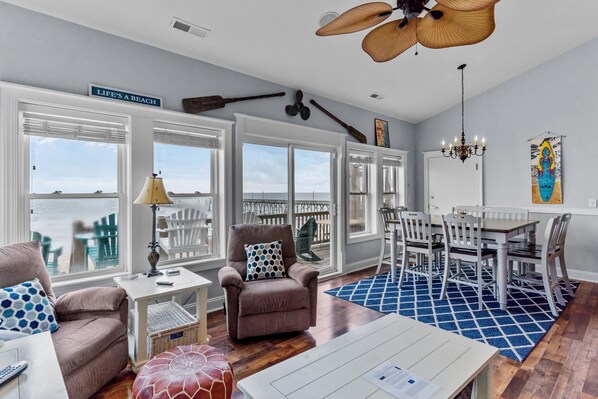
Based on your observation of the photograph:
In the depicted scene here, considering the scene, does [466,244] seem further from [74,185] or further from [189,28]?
[74,185]

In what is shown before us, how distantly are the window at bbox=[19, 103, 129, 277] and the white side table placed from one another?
522 mm

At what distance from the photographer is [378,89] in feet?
15.5

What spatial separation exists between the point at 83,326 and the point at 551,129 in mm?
6059

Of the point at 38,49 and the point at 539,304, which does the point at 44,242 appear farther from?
the point at 539,304

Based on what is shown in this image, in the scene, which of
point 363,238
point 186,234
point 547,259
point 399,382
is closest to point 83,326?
point 186,234

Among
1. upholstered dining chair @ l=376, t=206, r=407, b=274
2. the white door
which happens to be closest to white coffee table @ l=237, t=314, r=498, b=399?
upholstered dining chair @ l=376, t=206, r=407, b=274

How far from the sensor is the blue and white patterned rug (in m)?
2.75

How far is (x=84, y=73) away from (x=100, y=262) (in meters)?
1.66

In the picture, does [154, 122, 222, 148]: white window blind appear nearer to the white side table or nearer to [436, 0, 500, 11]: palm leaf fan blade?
the white side table

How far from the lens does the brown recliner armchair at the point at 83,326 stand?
Result: 181cm

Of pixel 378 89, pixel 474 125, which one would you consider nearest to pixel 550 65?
pixel 474 125

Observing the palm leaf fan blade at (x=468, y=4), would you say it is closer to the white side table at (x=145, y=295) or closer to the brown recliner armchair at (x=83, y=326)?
the white side table at (x=145, y=295)

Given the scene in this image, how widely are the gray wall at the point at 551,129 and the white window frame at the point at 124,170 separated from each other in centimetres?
397

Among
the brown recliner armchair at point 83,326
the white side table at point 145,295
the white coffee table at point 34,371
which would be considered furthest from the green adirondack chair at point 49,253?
the white coffee table at point 34,371
